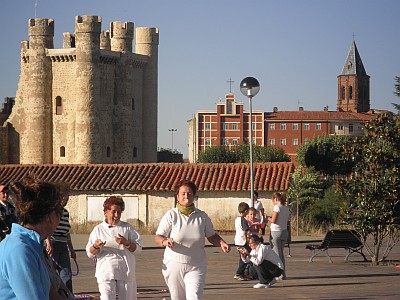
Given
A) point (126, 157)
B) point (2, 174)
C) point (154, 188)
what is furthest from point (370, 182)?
point (126, 157)

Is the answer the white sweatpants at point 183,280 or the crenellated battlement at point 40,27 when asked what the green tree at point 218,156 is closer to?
the crenellated battlement at point 40,27

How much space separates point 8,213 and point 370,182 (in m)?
11.2

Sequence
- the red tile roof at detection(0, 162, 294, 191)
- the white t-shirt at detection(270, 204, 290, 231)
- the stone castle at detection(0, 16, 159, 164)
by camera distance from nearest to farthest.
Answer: the white t-shirt at detection(270, 204, 290, 231) → the red tile roof at detection(0, 162, 294, 191) → the stone castle at detection(0, 16, 159, 164)

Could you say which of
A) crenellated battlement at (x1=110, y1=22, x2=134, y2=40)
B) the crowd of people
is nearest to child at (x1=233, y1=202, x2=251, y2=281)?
the crowd of people

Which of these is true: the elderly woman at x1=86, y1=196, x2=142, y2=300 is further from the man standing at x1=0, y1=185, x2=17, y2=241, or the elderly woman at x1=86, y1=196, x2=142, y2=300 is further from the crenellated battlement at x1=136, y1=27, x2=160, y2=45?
the crenellated battlement at x1=136, y1=27, x2=160, y2=45

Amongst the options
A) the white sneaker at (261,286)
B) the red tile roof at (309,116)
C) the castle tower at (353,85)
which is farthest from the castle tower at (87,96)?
the castle tower at (353,85)

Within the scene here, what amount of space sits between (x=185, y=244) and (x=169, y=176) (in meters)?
33.7

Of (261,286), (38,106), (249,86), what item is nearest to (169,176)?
(249,86)

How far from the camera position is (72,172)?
46.7m

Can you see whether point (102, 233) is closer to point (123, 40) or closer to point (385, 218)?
point (385, 218)

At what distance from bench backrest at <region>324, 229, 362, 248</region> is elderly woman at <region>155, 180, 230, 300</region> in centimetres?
1229

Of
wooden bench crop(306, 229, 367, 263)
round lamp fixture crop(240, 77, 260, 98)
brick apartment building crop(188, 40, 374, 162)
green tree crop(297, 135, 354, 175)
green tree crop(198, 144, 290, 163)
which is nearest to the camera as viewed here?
wooden bench crop(306, 229, 367, 263)

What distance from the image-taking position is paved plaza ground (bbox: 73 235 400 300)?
1597 cm

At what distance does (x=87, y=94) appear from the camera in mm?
83688
